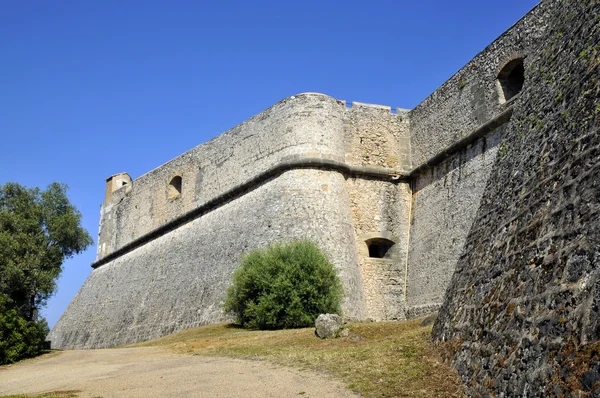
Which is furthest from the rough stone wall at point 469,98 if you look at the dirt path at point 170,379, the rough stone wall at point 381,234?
the dirt path at point 170,379

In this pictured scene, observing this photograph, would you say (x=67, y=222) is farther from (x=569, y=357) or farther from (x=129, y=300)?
(x=569, y=357)

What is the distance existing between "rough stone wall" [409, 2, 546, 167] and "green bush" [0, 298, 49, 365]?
450 inches

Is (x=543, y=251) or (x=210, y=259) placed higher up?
(x=210, y=259)

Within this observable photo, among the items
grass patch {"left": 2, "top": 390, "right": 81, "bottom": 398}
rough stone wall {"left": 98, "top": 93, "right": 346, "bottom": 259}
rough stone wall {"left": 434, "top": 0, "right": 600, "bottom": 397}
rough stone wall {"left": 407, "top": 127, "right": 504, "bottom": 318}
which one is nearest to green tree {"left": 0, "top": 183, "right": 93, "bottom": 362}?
rough stone wall {"left": 98, "top": 93, "right": 346, "bottom": 259}

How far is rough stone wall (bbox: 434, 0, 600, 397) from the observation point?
4867 millimetres

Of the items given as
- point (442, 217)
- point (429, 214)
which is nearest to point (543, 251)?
point (442, 217)

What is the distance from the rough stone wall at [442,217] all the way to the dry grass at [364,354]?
4.50m

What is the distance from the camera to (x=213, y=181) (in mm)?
22672

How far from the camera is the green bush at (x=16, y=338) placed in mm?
14250

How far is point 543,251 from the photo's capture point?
577 centimetres

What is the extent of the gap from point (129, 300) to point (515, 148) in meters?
19.0

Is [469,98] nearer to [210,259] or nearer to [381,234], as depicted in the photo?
[381,234]

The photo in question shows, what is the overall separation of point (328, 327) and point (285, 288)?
11.1 ft

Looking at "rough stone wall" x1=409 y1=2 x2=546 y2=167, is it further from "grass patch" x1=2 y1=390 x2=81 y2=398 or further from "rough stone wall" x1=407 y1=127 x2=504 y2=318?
"grass patch" x1=2 y1=390 x2=81 y2=398
